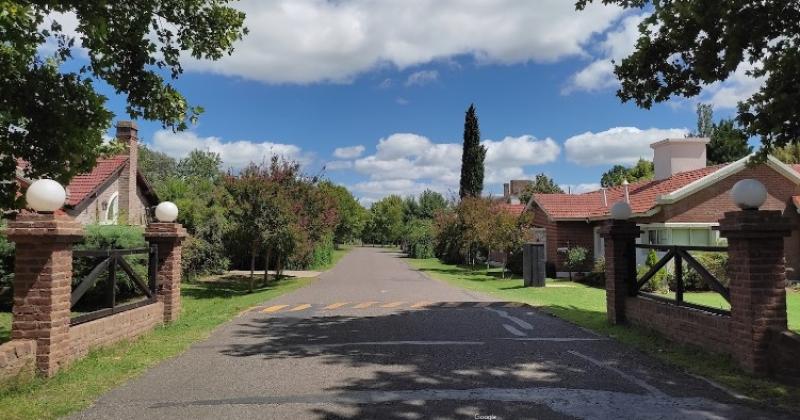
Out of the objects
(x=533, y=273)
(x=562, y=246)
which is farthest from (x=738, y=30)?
(x=562, y=246)

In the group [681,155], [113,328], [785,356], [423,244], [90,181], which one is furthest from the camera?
[423,244]

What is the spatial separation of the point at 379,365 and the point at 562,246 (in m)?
21.8

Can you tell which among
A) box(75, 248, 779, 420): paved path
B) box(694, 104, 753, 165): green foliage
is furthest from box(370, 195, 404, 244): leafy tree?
box(75, 248, 779, 420): paved path

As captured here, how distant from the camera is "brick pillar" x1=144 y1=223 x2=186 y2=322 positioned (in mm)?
10859

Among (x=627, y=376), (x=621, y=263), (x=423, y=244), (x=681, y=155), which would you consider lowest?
(x=627, y=376)

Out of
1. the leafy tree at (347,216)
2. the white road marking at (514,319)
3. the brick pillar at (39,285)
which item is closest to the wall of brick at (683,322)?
the white road marking at (514,319)

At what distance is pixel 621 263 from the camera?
10.3 m

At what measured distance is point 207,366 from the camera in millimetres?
7328

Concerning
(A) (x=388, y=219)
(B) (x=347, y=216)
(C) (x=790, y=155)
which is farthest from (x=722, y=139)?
(A) (x=388, y=219)

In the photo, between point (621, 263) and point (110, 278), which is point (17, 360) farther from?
point (621, 263)

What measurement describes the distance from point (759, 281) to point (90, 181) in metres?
24.7

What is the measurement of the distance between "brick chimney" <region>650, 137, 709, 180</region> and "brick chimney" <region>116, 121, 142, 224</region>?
24059 mm

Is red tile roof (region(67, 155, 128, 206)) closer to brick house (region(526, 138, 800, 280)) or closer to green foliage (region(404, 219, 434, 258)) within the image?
brick house (region(526, 138, 800, 280))

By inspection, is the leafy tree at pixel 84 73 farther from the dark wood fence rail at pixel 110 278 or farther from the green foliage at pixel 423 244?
the green foliage at pixel 423 244
